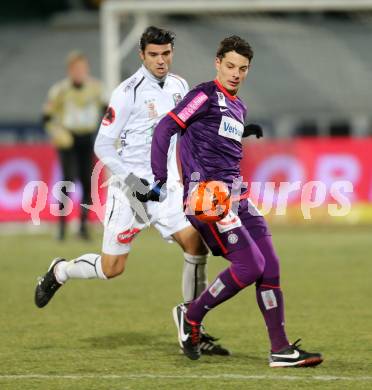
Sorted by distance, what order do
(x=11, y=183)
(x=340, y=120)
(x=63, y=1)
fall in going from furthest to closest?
(x=63, y=1), (x=340, y=120), (x=11, y=183)

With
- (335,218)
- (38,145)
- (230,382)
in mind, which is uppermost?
(38,145)

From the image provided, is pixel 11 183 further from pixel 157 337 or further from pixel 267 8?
pixel 157 337

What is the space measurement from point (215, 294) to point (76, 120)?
862 centimetres

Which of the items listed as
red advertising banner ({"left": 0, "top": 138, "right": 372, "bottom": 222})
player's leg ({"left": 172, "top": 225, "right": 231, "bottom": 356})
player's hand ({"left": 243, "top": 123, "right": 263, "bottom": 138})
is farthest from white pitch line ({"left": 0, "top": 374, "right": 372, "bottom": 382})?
red advertising banner ({"left": 0, "top": 138, "right": 372, "bottom": 222})

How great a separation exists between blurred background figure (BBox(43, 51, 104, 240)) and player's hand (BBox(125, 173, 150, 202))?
7708 millimetres

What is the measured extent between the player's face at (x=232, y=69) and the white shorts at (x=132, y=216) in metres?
1.07

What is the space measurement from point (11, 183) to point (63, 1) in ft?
57.5

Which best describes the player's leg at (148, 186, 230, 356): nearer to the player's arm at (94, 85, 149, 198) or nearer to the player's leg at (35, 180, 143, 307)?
the player's leg at (35, 180, 143, 307)

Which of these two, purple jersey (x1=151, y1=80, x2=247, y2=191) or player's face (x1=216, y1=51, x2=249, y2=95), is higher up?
player's face (x1=216, y1=51, x2=249, y2=95)

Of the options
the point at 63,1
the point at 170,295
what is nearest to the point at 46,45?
the point at 63,1

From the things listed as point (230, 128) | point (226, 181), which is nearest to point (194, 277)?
point (226, 181)

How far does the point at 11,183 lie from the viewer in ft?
56.7

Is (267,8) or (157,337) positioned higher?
(267,8)

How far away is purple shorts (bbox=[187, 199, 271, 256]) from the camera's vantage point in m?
→ 6.95
